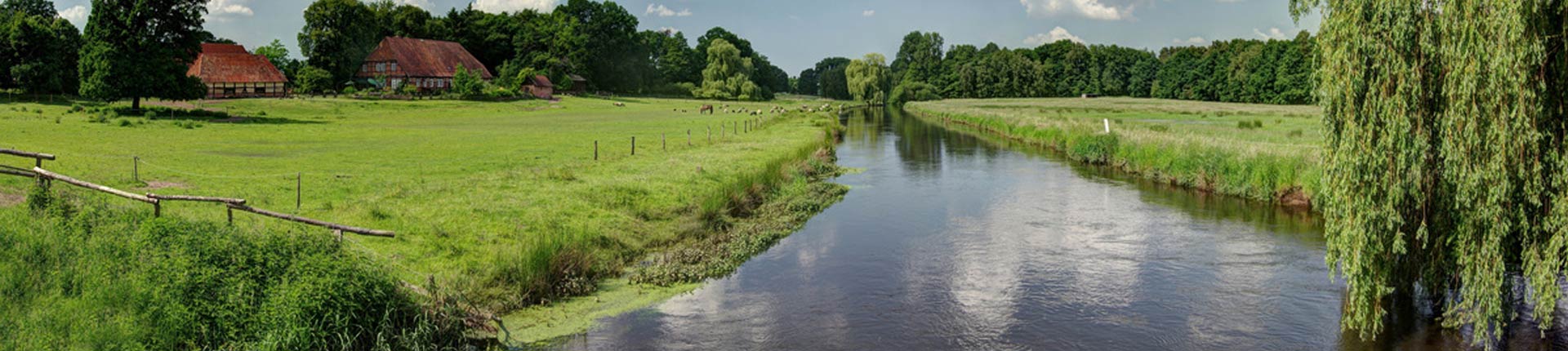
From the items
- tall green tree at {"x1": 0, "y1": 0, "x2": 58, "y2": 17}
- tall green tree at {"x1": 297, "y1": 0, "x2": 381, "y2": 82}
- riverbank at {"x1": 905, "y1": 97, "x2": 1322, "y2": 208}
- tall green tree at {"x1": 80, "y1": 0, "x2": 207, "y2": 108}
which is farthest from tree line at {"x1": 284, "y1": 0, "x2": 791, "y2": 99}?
riverbank at {"x1": 905, "y1": 97, "x2": 1322, "y2": 208}

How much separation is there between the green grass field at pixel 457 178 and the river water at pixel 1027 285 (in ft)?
7.48

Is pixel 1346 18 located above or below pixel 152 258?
above

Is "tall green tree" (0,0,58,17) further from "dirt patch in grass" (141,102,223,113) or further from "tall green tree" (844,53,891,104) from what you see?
"tall green tree" (844,53,891,104)

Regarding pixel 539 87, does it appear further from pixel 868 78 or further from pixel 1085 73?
pixel 1085 73

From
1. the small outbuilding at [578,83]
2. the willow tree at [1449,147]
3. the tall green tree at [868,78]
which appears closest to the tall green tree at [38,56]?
the small outbuilding at [578,83]

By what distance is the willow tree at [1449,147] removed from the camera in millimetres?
12398

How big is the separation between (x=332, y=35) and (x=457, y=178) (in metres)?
77.6

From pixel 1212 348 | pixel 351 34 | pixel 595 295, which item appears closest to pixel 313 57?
pixel 351 34

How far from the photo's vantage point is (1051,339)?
51.2ft

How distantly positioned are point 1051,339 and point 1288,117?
61716 millimetres

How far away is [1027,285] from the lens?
19.2 metres

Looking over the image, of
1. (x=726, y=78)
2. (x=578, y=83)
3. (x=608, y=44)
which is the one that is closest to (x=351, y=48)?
(x=578, y=83)

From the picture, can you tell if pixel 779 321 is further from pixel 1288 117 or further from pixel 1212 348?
pixel 1288 117

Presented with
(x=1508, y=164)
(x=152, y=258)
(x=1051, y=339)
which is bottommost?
Answer: (x=1051, y=339)
